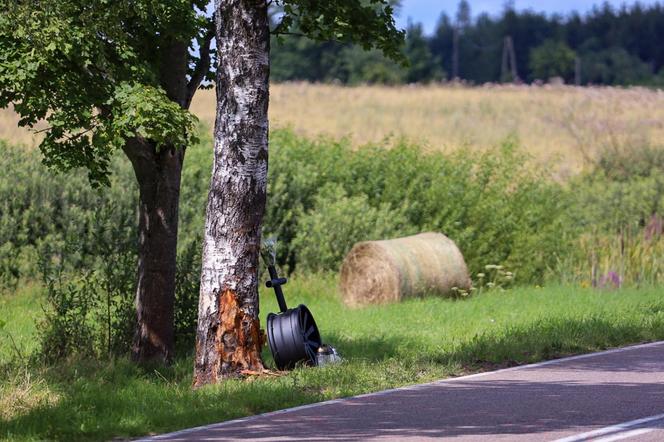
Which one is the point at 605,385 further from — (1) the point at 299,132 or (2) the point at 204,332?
(1) the point at 299,132

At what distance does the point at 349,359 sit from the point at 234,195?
240 cm

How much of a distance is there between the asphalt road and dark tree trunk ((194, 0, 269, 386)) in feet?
6.51

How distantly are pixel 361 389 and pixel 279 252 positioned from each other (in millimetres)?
13766

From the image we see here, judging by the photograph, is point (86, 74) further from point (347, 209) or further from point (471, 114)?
point (471, 114)

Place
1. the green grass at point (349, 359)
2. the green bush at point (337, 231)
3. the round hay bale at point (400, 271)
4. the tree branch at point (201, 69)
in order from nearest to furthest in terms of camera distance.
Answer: the green grass at point (349, 359) < the tree branch at point (201, 69) < the round hay bale at point (400, 271) < the green bush at point (337, 231)

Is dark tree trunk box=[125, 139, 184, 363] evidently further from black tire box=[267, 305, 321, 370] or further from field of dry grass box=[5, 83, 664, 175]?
field of dry grass box=[5, 83, 664, 175]

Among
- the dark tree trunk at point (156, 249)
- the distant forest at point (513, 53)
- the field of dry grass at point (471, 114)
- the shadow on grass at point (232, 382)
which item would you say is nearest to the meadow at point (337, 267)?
the shadow on grass at point (232, 382)

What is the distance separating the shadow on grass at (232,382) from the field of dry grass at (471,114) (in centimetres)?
2697

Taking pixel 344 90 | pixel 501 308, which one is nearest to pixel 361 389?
pixel 501 308

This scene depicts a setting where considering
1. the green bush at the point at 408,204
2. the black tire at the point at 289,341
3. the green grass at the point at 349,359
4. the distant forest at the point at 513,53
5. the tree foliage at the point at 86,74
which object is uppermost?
the distant forest at the point at 513,53

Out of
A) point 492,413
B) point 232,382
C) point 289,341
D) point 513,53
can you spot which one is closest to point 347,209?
point 289,341

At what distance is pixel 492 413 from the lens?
34.8 feet

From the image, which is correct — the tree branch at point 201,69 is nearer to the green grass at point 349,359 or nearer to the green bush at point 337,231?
the green grass at point 349,359

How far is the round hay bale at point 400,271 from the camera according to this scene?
69.3 feet
